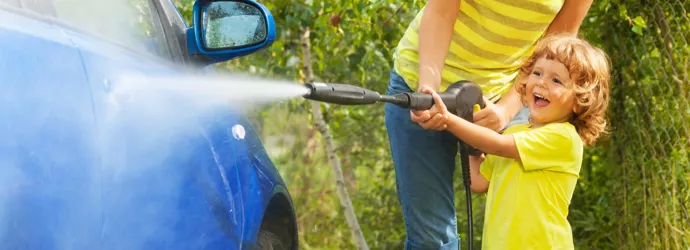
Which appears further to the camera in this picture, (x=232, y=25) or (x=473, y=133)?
(x=232, y=25)

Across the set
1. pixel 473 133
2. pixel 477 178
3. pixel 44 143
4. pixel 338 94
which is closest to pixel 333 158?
pixel 477 178

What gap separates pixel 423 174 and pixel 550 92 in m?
0.51

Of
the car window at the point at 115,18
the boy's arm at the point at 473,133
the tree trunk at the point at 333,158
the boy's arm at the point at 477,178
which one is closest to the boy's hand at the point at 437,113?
the boy's arm at the point at 473,133

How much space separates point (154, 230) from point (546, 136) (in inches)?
51.7

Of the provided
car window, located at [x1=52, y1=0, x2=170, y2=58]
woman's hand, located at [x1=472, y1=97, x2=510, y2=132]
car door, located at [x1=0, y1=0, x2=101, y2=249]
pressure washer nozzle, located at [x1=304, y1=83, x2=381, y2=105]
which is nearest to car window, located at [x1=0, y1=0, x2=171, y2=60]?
car window, located at [x1=52, y1=0, x2=170, y2=58]

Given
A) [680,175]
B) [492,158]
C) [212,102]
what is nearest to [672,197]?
[680,175]

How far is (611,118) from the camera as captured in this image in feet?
18.2

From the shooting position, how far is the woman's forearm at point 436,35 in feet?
10.5

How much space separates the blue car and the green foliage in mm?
2757

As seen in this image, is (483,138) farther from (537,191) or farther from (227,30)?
(227,30)

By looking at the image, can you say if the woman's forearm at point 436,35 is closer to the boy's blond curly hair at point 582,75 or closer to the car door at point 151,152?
the boy's blond curly hair at point 582,75

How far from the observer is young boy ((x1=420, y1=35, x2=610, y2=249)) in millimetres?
3084

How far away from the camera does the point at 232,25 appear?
3.13 metres

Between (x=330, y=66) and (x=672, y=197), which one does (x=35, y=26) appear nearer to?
(x=672, y=197)
